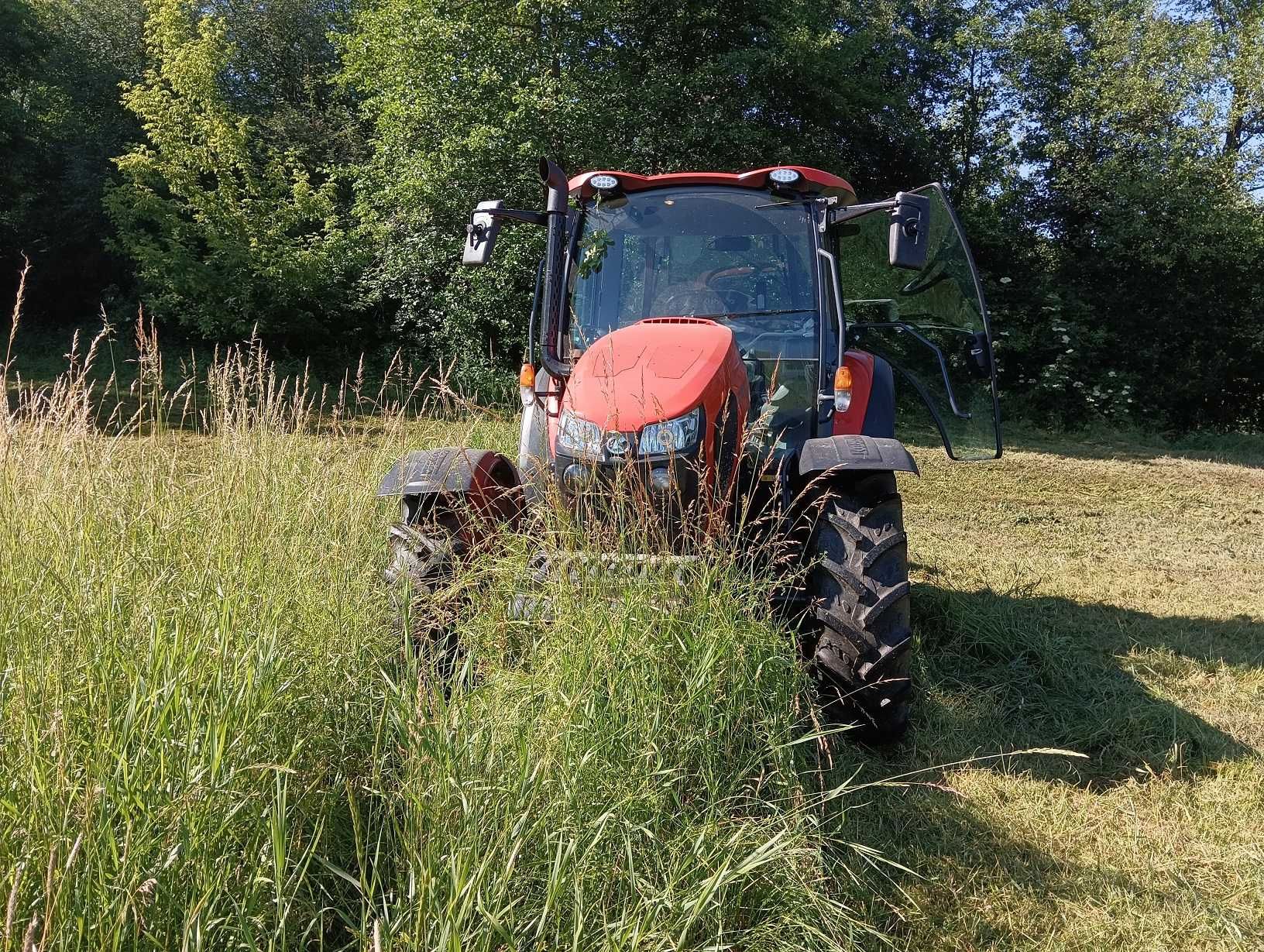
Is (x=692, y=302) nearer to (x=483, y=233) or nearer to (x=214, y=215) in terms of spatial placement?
(x=483, y=233)

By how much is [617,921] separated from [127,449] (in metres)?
2.59

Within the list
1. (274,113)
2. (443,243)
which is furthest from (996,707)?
(274,113)

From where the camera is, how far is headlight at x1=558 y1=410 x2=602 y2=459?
3018 millimetres

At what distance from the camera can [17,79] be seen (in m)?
15.9

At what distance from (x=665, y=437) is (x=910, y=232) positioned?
130 cm

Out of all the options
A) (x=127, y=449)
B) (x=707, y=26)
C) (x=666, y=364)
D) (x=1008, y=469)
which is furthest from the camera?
(x=707, y=26)

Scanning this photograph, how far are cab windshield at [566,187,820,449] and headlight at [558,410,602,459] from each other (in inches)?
23.9

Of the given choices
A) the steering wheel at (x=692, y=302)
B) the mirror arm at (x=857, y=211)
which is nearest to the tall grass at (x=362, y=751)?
the steering wheel at (x=692, y=302)

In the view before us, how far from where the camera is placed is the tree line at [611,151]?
38.9 ft

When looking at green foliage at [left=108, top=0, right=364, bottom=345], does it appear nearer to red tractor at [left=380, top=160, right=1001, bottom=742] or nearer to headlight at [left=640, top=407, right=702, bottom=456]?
red tractor at [left=380, top=160, right=1001, bottom=742]

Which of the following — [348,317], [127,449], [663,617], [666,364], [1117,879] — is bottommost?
[1117,879]

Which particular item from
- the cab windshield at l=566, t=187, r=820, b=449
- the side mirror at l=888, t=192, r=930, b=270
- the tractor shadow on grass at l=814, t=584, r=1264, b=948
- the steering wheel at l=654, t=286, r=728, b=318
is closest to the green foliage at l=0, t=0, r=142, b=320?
the cab windshield at l=566, t=187, r=820, b=449

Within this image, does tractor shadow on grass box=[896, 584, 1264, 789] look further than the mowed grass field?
Yes

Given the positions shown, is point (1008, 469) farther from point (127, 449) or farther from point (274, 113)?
point (274, 113)
